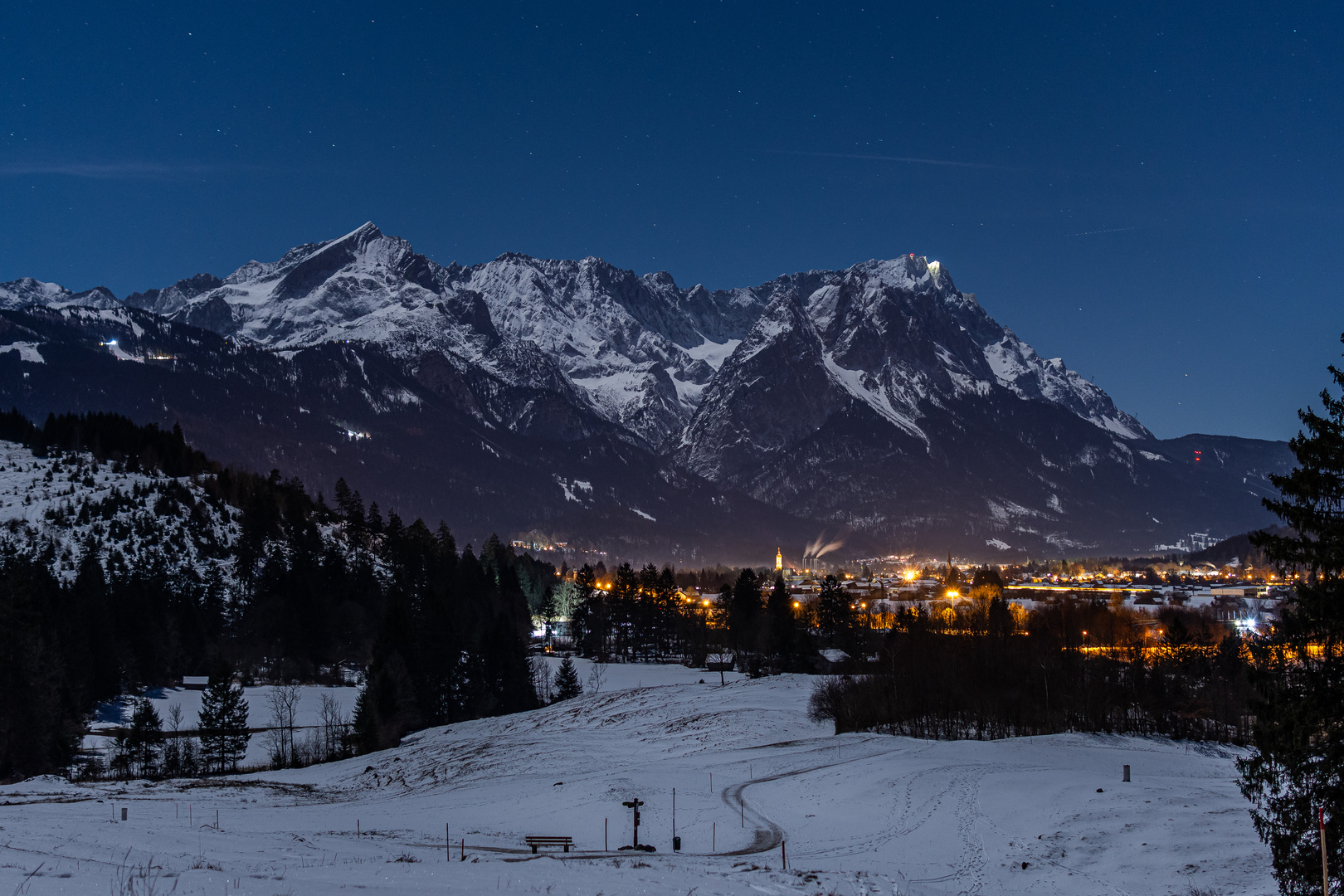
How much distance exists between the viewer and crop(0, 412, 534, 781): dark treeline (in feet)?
263

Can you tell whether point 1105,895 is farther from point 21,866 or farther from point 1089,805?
point 21,866

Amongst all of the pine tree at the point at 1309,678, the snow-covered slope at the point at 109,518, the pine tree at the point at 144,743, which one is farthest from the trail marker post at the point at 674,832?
the snow-covered slope at the point at 109,518

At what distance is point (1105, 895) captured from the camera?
33.3m

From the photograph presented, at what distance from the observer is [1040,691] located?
9506 centimetres

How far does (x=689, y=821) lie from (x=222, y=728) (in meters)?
50.6

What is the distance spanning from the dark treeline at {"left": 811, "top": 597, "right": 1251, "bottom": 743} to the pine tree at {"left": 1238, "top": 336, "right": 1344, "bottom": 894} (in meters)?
59.2

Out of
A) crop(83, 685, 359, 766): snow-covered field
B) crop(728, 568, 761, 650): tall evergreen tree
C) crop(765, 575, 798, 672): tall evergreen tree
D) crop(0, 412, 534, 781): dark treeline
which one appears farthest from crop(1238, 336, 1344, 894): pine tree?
crop(728, 568, 761, 650): tall evergreen tree

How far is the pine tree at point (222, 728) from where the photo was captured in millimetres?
81000

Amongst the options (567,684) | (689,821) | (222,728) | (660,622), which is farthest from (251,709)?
(689,821)

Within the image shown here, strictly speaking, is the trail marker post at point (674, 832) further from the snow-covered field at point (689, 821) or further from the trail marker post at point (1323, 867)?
the trail marker post at point (1323, 867)

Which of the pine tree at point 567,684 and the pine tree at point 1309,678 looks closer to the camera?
the pine tree at point 1309,678

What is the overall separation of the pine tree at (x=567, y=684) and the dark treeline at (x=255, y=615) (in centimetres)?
366

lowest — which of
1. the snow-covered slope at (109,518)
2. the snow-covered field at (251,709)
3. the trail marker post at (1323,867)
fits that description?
the snow-covered field at (251,709)

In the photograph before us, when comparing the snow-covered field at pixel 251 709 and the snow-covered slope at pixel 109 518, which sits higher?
the snow-covered slope at pixel 109 518
